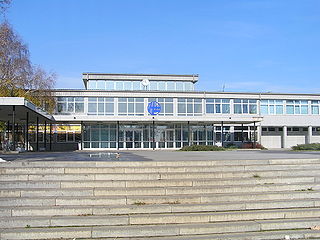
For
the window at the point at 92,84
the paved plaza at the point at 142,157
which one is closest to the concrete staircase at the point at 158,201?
the paved plaza at the point at 142,157

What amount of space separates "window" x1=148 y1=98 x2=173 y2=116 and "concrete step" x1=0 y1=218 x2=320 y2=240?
1377 inches

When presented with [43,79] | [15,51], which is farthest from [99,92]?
[15,51]

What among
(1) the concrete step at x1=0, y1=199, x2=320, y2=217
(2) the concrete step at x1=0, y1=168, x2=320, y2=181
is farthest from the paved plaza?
(1) the concrete step at x1=0, y1=199, x2=320, y2=217

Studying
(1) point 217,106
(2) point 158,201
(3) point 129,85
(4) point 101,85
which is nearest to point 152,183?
(2) point 158,201

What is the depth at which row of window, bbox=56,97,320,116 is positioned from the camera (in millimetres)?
41656

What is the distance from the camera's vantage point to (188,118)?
→ 127ft

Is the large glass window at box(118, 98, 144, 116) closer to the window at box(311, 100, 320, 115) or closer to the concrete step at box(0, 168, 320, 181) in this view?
the window at box(311, 100, 320, 115)

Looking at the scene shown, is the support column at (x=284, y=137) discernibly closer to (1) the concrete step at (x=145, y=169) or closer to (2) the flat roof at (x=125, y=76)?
(2) the flat roof at (x=125, y=76)

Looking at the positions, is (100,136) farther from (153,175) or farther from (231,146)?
(153,175)

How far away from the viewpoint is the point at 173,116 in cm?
3900

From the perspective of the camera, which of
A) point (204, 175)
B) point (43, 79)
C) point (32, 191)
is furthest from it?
point (43, 79)

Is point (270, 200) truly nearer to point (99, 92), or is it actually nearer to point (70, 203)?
point (70, 203)

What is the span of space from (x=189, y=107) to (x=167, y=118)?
6.12 meters

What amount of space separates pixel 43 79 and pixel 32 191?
32460 mm
